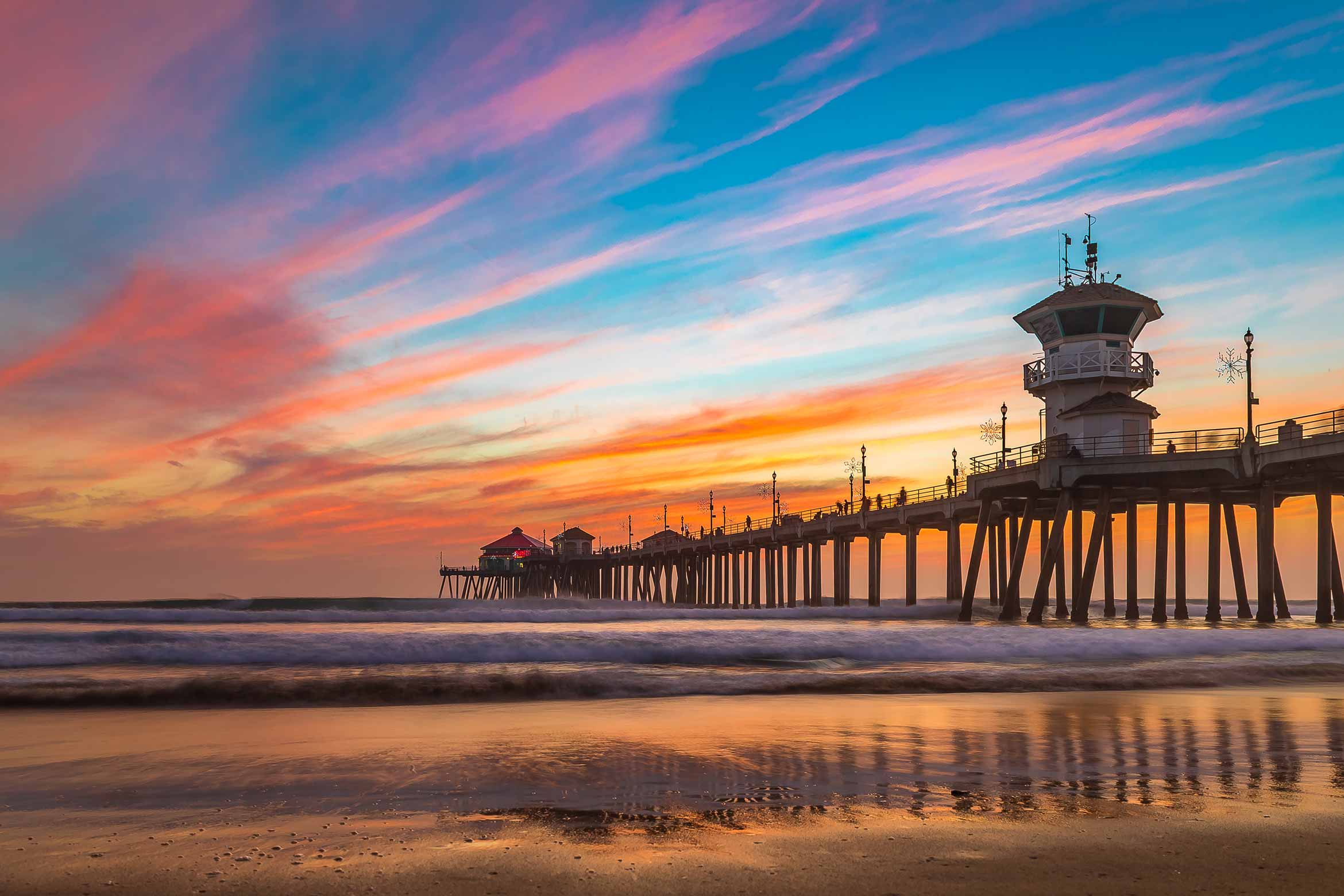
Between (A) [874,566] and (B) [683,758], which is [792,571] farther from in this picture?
(B) [683,758]

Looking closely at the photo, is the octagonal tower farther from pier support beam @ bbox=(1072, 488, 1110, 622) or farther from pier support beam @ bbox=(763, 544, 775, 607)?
pier support beam @ bbox=(763, 544, 775, 607)

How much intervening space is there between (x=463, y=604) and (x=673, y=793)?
125 metres

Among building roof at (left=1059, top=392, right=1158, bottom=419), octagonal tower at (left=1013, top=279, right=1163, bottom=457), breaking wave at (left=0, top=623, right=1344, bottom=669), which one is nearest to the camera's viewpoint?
breaking wave at (left=0, top=623, right=1344, bottom=669)

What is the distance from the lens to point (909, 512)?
50812 millimetres

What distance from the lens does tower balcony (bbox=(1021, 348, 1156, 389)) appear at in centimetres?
4753

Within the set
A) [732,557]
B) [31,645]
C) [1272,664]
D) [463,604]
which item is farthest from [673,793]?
[463,604]

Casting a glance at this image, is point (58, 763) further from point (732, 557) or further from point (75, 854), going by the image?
→ point (732, 557)

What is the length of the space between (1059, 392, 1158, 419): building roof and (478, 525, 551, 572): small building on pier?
96572 mm

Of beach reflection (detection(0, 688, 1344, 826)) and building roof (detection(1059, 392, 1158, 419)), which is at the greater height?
building roof (detection(1059, 392, 1158, 419))

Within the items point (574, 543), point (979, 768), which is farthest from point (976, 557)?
point (574, 543)

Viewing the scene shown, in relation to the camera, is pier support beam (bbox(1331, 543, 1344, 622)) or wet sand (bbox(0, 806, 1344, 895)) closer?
wet sand (bbox(0, 806, 1344, 895))

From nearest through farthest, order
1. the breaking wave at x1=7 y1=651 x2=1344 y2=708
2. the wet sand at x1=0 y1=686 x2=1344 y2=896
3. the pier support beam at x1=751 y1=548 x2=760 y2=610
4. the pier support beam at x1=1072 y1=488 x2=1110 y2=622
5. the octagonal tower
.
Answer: the wet sand at x1=0 y1=686 x2=1344 y2=896, the breaking wave at x1=7 y1=651 x2=1344 y2=708, the pier support beam at x1=1072 y1=488 x2=1110 y2=622, the octagonal tower, the pier support beam at x1=751 y1=548 x2=760 y2=610

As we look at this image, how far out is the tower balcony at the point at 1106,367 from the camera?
47.5 metres

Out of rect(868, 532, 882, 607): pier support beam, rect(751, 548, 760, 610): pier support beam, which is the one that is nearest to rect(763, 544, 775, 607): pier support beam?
rect(751, 548, 760, 610): pier support beam
